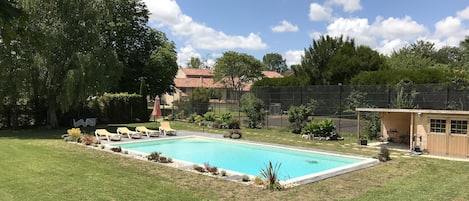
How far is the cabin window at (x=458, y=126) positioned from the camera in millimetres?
13630

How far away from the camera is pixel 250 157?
15648 mm

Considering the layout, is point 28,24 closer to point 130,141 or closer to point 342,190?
point 342,190

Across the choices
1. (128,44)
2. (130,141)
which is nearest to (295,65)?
(128,44)

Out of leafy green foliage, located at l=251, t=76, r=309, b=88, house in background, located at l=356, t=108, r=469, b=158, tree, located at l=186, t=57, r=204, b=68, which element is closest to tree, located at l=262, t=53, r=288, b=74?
tree, located at l=186, t=57, r=204, b=68

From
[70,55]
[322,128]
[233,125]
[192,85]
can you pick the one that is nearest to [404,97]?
[322,128]

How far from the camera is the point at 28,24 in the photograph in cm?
257

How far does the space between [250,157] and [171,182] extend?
267 inches

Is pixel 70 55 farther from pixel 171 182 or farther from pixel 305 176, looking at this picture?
pixel 305 176

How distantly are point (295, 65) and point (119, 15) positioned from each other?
21.1 m

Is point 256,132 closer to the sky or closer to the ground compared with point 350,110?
closer to the ground

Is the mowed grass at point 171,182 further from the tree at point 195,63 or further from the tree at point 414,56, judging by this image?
the tree at point 195,63

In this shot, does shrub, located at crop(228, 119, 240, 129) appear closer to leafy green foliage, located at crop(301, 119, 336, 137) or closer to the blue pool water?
the blue pool water

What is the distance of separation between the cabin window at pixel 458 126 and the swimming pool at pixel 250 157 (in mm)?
3690

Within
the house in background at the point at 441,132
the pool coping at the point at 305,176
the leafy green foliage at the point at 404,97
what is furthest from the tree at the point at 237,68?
the house in background at the point at 441,132
